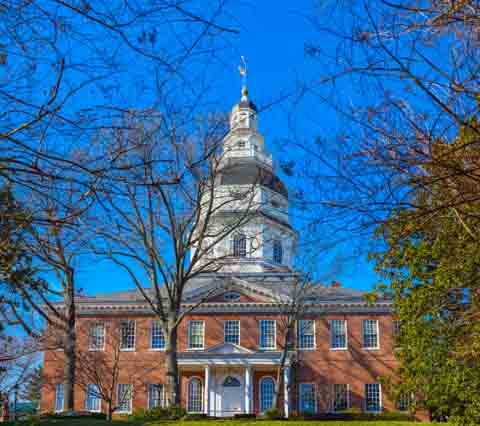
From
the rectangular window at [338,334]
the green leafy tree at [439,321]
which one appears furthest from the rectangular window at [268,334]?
the green leafy tree at [439,321]

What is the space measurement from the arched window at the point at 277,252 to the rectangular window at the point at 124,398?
13.5 m

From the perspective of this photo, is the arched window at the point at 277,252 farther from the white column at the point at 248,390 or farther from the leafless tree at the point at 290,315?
the white column at the point at 248,390

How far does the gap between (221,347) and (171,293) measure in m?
13.1

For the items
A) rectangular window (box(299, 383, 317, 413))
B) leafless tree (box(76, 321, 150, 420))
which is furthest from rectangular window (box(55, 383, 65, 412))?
rectangular window (box(299, 383, 317, 413))

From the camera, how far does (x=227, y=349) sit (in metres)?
37.9

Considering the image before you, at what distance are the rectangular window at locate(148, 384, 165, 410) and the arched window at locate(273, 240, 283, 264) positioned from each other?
12.2m

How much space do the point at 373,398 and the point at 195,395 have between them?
35.0ft

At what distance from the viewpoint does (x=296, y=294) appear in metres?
38.0

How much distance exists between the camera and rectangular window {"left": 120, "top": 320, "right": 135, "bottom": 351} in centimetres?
4019

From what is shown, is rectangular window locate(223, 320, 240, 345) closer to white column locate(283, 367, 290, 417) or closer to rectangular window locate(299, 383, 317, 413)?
white column locate(283, 367, 290, 417)

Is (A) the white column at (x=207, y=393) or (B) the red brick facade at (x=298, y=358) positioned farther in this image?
(B) the red brick facade at (x=298, y=358)

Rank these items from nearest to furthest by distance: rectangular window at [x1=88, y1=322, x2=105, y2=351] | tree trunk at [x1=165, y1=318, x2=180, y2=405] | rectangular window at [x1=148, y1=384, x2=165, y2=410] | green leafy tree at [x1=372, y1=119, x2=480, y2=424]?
green leafy tree at [x1=372, y1=119, x2=480, y2=424]
tree trunk at [x1=165, y1=318, x2=180, y2=405]
rectangular window at [x1=148, y1=384, x2=165, y2=410]
rectangular window at [x1=88, y1=322, x2=105, y2=351]

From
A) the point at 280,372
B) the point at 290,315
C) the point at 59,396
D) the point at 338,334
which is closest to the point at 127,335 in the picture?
the point at 59,396

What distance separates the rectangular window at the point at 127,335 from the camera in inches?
1582
